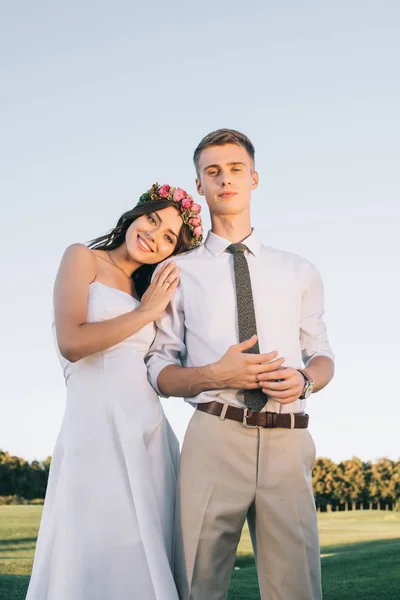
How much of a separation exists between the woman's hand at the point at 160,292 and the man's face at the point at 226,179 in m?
Answer: 0.45

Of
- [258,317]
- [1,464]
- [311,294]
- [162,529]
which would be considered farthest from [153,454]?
[1,464]

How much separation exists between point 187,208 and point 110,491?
179 cm

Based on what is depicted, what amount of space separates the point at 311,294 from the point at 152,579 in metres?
1.81

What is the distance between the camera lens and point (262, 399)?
3.80m

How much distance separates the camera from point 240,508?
12.3 feet

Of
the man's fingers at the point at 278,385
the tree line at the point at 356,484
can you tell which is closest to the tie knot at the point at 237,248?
the man's fingers at the point at 278,385

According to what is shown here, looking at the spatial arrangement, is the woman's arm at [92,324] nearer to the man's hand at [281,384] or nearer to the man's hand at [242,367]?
the man's hand at [242,367]

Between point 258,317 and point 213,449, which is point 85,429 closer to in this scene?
point 213,449

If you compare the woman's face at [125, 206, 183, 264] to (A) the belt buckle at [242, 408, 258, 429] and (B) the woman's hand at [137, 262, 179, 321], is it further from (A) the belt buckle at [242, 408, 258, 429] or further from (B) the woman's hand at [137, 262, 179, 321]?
(A) the belt buckle at [242, 408, 258, 429]

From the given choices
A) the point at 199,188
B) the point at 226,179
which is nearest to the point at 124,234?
the point at 199,188

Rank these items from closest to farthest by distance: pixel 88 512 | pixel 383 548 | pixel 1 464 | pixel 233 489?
pixel 233 489 < pixel 88 512 < pixel 383 548 < pixel 1 464

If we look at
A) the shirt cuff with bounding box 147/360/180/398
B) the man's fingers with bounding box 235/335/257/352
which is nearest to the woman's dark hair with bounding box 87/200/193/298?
the shirt cuff with bounding box 147/360/180/398

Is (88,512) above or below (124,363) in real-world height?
below

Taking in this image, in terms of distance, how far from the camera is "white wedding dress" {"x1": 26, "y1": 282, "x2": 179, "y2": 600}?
3975 mm
